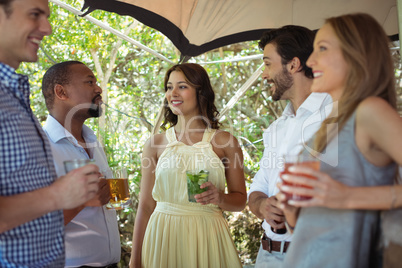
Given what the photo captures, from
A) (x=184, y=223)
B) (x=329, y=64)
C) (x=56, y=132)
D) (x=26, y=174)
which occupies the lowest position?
(x=184, y=223)

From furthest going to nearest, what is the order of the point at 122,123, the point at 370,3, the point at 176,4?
1. the point at 122,123
2. the point at 370,3
3. the point at 176,4

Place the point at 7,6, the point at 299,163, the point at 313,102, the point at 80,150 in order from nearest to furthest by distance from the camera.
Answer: the point at 299,163, the point at 7,6, the point at 313,102, the point at 80,150

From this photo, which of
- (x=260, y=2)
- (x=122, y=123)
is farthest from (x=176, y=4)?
(x=122, y=123)

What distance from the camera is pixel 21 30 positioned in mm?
1656

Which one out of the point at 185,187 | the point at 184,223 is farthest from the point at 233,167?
the point at 184,223

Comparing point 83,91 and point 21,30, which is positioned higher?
point 21,30

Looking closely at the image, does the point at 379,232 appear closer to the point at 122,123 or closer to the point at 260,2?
the point at 260,2

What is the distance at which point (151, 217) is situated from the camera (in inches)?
125

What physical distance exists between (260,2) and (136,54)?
417 centimetres

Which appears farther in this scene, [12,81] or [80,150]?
[80,150]

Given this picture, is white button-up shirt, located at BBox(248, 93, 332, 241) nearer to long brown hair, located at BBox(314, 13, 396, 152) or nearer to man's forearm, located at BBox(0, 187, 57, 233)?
long brown hair, located at BBox(314, 13, 396, 152)

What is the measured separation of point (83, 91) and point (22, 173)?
153 centimetres

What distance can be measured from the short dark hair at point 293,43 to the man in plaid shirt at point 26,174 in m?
1.44

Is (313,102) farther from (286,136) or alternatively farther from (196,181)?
(196,181)
